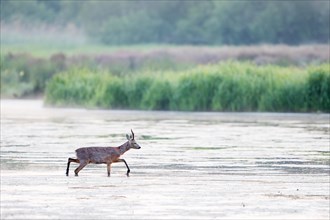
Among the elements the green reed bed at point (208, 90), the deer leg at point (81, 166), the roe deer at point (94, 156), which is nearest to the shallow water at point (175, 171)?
the deer leg at point (81, 166)

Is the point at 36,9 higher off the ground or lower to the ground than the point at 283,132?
higher

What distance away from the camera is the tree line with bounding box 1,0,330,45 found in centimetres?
6488

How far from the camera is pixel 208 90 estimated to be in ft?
124

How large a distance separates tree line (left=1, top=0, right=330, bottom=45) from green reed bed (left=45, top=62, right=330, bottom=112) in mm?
19447

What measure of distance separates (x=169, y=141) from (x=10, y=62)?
1110 inches

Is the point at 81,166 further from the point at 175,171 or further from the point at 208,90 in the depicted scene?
the point at 208,90

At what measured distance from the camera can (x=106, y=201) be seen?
576 inches

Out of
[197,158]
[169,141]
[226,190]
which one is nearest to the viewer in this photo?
[226,190]

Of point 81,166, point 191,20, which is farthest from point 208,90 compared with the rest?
point 191,20

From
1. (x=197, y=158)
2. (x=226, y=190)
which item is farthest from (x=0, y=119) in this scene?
(x=226, y=190)

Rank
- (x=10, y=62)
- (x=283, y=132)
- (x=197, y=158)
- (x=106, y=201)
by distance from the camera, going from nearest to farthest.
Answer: (x=106, y=201) → (x=197, y=158) → (x=283, y=132) → (x=10, y=62)

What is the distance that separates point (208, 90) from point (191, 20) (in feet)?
119

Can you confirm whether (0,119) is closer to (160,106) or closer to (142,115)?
(142,115)

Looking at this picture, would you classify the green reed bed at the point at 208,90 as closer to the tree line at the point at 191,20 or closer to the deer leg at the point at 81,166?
the deer leg at the point at 81,166
